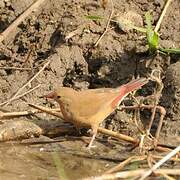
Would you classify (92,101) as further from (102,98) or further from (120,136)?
(120,136)

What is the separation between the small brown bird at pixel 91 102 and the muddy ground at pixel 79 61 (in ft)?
0.87

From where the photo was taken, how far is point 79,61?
7.88m

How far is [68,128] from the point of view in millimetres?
7301

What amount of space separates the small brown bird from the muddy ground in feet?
0.87

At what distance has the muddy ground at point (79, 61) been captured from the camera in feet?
22.9

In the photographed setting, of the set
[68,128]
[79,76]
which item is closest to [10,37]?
[79,76]

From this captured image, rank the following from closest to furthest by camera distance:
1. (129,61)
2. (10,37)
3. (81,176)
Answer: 1. (81,176)
2. (129,61)
3. (10,37)

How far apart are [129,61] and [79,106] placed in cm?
100

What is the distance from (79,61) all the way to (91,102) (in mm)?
902

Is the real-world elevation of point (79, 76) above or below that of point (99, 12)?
below

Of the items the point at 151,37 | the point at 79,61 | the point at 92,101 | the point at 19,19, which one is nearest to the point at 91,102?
the point at 92,101

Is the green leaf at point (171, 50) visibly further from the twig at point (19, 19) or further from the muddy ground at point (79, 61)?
the twig at point (19, 19)

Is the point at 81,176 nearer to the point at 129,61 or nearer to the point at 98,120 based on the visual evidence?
the point at 98,120

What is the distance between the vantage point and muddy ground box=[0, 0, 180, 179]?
699 cm
